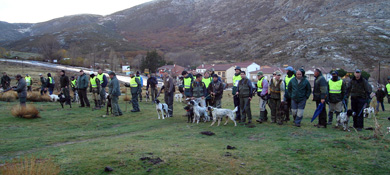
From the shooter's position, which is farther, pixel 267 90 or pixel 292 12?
pixel 292 12

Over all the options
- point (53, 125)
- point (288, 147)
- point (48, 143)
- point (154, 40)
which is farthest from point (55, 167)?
point (154, 40)

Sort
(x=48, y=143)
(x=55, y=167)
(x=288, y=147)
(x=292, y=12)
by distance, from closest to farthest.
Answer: (x=55, y=167)
(x=288, y=147)
(x=48, y=143)
(x=292, y=12)

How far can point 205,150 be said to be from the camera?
6.72 m

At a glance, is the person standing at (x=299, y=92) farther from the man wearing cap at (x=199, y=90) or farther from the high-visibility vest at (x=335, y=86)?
the man wearing cap at (x=199, y=90)

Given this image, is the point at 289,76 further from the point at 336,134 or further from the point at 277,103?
the point at 336,134

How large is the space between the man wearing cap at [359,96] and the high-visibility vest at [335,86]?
0.40 meters

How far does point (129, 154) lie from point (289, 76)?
7.56 m

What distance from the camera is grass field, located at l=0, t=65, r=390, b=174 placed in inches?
215

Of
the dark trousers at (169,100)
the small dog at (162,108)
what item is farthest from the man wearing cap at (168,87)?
the small dog at (162,108)

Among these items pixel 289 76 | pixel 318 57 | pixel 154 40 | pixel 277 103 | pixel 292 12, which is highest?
pixel 292 12

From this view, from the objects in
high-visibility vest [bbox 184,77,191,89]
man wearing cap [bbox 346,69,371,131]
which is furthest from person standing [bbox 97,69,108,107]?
man wearing cap [bbox 346,69,371,131]

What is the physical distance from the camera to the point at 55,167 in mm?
5055

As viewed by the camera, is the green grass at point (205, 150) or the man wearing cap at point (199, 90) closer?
the green grass at point (205, 150)

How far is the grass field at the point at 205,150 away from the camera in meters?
5.47
